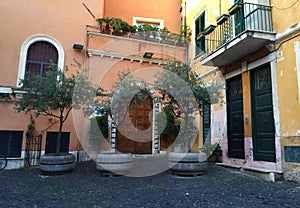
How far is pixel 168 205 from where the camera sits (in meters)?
3.67

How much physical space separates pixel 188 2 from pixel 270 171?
8.58 metres

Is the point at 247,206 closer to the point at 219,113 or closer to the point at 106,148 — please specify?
the point at 219,113

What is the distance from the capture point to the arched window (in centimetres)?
844

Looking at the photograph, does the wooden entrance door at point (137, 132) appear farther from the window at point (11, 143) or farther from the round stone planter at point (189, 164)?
the round stone planter at point (189, 164)

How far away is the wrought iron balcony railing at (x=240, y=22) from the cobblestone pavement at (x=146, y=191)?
3725mm

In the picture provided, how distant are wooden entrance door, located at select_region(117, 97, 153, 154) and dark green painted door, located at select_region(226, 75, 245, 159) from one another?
3.16 meters

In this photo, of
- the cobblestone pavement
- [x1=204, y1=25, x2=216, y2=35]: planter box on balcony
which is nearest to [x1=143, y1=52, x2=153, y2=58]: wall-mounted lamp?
[x1=204, y1=25, x2=216, y2=35]: planter box on balcony

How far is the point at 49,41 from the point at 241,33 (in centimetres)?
659

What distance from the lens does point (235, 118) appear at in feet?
24.3

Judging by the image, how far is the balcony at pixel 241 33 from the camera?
19.5 feet

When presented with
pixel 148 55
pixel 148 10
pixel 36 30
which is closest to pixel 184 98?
pixel 148 55

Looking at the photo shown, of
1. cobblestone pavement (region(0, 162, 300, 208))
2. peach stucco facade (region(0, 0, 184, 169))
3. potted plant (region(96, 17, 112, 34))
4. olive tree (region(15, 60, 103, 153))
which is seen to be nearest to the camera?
cobblestone pavement (region(0, 162, 300, 208))

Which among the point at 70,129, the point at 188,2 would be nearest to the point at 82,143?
the point at 70,129

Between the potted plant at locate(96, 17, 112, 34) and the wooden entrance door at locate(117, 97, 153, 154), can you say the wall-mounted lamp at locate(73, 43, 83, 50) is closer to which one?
the potted plant at locate(96, 17, 112, 34)
